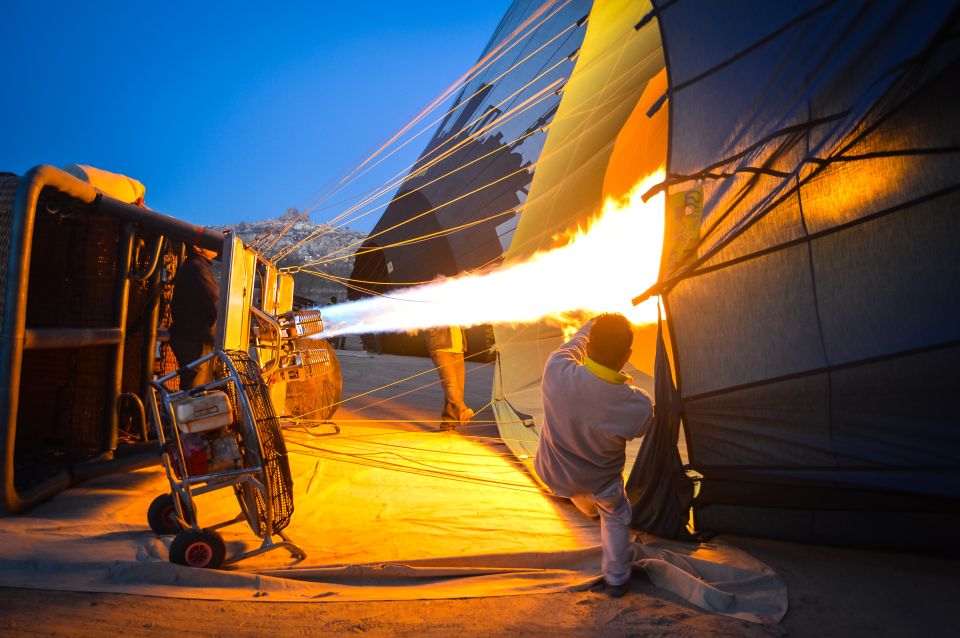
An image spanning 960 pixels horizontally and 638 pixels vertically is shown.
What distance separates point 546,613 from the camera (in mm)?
2258

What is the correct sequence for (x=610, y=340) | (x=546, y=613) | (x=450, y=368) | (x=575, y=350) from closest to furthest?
1. (x=546, y=613)
2. (x=610, y=340)
3. (x=575, y=350)
4. (x=450, y=368)

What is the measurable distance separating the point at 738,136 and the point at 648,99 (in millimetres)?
2891

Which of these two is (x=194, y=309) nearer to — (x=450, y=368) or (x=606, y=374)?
(x=450, y=368)

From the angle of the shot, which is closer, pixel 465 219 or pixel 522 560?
pixel 522 560

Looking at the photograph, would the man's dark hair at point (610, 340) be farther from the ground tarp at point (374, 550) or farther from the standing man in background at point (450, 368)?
the standing man in background at point (450, 368)

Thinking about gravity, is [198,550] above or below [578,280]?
below

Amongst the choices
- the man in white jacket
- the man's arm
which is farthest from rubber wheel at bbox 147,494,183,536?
the man's arm

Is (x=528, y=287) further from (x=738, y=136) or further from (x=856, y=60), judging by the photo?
(x=856, y=60)

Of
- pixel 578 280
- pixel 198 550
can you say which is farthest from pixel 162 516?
pixel 578 280

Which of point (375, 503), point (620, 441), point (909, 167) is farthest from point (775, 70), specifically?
point (375, 503)

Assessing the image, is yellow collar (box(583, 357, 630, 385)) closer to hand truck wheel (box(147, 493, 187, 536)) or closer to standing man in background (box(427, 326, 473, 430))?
hand truck wheel (box(147, 493, 187, 536))

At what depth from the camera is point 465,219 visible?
9.48 meters

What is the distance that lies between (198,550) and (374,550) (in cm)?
78

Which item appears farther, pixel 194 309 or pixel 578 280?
pixel 578 280
